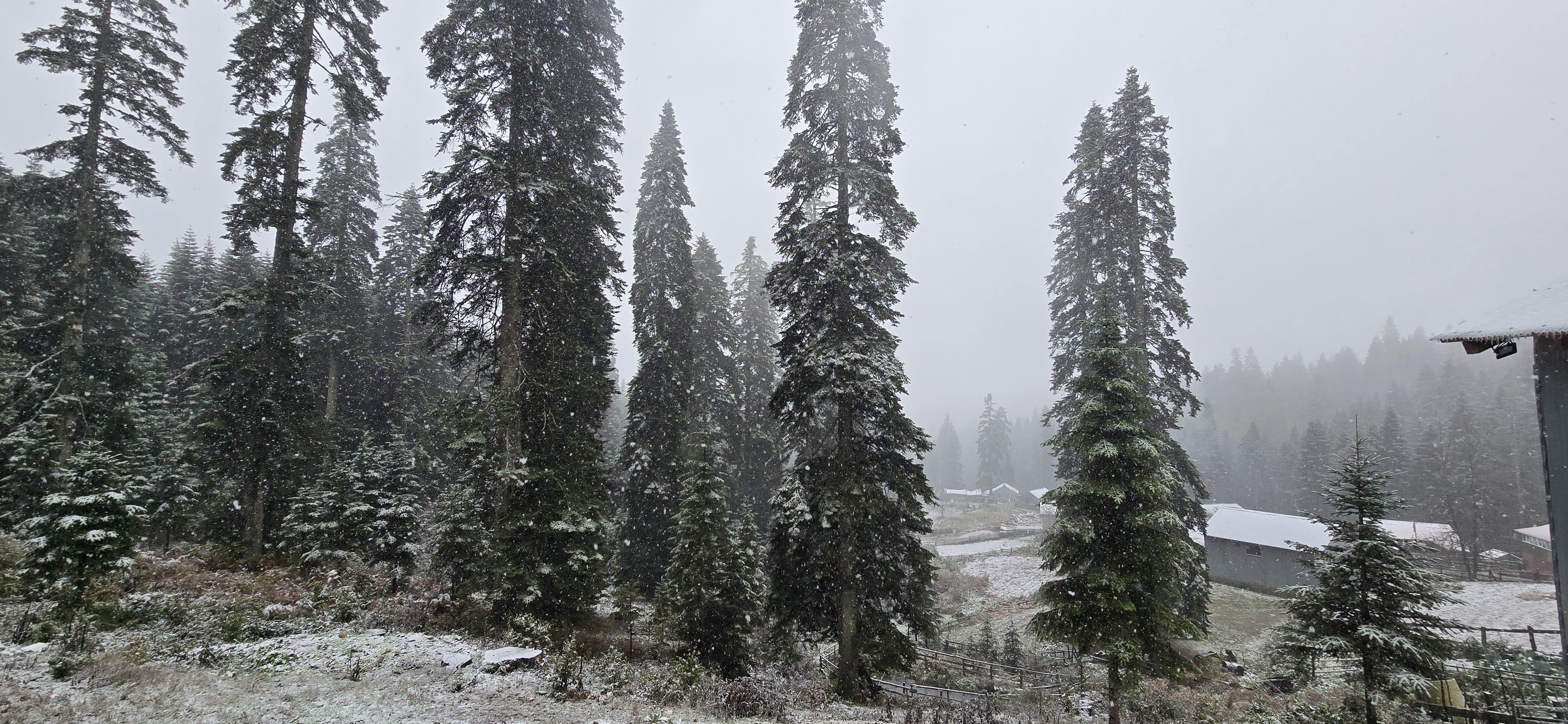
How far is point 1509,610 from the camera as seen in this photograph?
26.1 meters

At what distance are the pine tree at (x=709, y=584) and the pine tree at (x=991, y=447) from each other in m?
94.2

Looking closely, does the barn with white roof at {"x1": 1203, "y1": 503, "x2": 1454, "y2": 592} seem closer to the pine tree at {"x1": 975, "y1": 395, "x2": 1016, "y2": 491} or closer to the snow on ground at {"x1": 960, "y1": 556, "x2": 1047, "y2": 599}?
the snow on ground at {"x1": 960, "y1": 556, "x2": 1047, "y2": 599}

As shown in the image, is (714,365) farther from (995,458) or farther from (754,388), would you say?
(995,458)

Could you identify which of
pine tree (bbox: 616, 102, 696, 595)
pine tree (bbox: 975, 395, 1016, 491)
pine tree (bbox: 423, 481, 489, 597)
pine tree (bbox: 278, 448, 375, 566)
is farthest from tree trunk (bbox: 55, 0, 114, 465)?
pine tree (bbox: 975, 395, 1016, 491)

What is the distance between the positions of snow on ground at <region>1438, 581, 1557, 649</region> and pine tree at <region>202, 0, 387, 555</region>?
120ft

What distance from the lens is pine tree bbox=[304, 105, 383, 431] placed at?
25.7m

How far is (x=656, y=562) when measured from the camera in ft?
74.3

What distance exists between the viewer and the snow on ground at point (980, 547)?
50.8 meters

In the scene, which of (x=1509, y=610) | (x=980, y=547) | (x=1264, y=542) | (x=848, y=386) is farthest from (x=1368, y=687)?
(x=980, y=547)

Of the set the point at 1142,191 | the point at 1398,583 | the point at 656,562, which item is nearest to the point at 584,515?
the point at 656,562

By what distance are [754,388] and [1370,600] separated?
24.3 metres

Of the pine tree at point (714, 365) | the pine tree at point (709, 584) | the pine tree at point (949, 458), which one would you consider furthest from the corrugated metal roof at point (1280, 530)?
the pine tree at point (949, 458)

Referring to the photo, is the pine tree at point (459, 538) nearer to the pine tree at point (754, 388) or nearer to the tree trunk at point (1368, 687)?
the pine tree at point (754, 388)

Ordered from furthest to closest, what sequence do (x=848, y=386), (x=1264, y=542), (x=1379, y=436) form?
1. (x=1379, y=436)
2. (x=1264, y=542)
3. (x=848, y=386)
